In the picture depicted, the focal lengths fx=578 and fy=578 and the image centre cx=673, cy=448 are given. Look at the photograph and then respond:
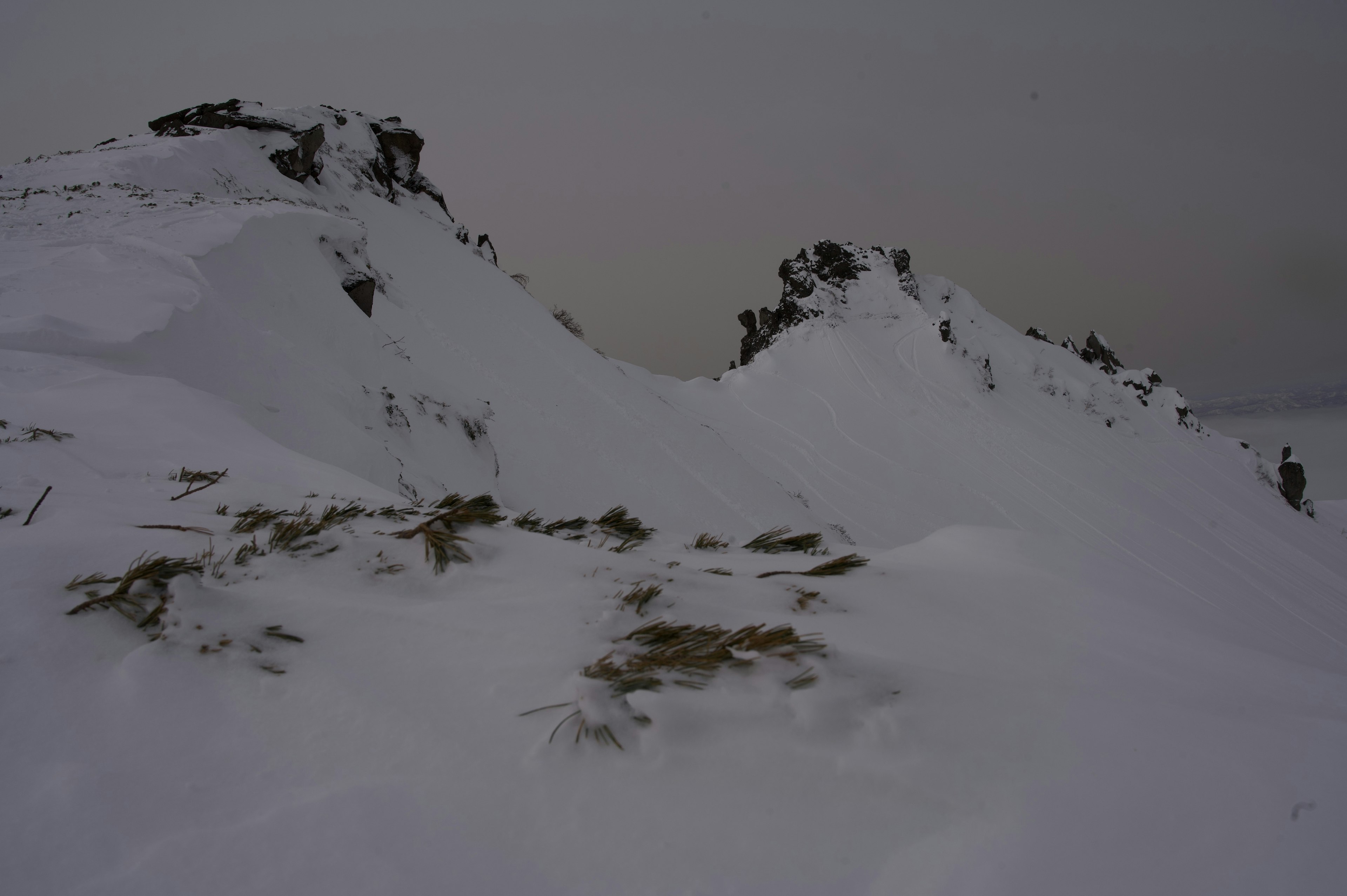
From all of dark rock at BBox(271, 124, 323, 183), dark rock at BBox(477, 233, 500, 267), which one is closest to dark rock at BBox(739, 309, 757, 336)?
dark rock at BBox(477, 233, 500, 267)

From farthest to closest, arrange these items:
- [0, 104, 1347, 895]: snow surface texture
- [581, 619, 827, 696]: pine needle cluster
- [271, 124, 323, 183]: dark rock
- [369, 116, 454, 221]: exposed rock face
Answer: [369, 116, 454, 221]: exposed rock face, [271, 124, 323, 183]: dark rock, [581, 619, 827, 696]: pine needle cluster, [0, 104, 1347, 895]: snow surface texture

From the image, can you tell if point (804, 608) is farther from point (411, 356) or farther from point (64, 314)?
point (411, 356)

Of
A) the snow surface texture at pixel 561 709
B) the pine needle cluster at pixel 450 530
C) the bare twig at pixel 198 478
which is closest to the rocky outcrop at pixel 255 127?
the snow surface texture at pixel 561 709

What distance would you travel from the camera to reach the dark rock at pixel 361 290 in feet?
24.6

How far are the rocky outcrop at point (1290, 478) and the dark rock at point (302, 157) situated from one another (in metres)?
27.9

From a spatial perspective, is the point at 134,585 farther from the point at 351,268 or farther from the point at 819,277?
the point at 819,277

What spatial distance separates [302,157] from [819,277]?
54.9 feet

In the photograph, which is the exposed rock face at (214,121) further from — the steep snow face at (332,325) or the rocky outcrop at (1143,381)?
the rocky outcrop at (1143,381)

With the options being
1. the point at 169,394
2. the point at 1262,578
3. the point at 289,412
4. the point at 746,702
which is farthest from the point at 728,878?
the point at 1262,578

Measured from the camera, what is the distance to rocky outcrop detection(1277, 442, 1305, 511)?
18.0 m

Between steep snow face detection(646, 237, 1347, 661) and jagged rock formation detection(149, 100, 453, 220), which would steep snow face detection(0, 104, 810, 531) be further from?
steep snow face detection(646, 237, 1347, 661)

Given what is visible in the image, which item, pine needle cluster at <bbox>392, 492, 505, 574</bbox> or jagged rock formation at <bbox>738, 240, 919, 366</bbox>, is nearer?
pine needle cluster at <bbox>392, 492, 505, 574</bbox>

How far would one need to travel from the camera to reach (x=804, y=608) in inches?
60.7

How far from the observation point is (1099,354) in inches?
920
